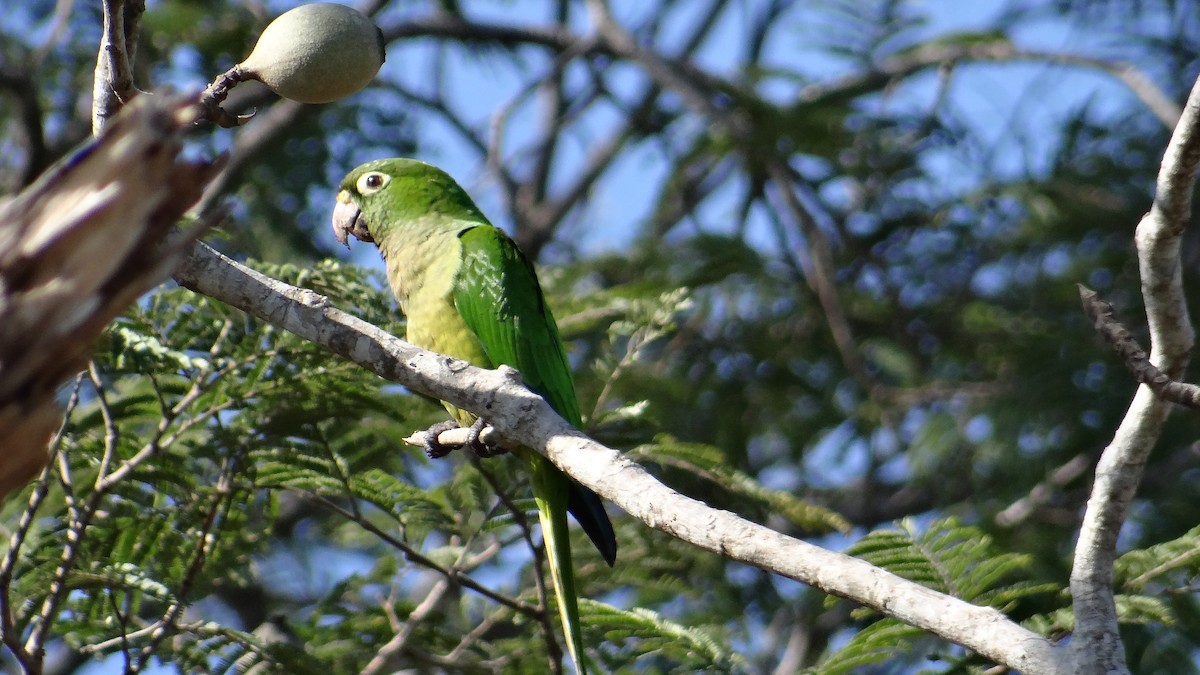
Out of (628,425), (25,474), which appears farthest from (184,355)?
(25,474)

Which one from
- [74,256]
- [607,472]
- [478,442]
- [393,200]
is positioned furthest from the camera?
[393,200]

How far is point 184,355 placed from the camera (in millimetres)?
3582

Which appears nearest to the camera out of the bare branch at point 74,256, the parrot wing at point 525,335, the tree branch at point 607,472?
the bare branch at point 74,256

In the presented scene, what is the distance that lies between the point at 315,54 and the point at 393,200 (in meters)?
2.05

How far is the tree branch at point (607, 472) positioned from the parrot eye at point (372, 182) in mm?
1875

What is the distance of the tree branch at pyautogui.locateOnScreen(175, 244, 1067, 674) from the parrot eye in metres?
1.88

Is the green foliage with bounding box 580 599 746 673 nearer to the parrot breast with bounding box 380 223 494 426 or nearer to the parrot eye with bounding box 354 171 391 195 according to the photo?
the parrot breast with bounding box 380 223 494 426

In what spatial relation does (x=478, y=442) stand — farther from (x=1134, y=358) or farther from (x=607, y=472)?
(x=1134, y=358)

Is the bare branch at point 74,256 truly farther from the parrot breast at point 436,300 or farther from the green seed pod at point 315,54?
the parrot breast at point 436,300

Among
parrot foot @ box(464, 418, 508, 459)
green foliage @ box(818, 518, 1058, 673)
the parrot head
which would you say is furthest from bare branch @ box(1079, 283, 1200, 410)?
the parrot head

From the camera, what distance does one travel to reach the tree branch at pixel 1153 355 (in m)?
2.18

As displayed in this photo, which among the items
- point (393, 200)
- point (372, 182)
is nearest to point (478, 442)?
point (393, 200)

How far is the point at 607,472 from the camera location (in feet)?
7.62

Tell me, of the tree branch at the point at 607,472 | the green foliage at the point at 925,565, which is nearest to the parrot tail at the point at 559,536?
the green foliage at the point at 925,565
